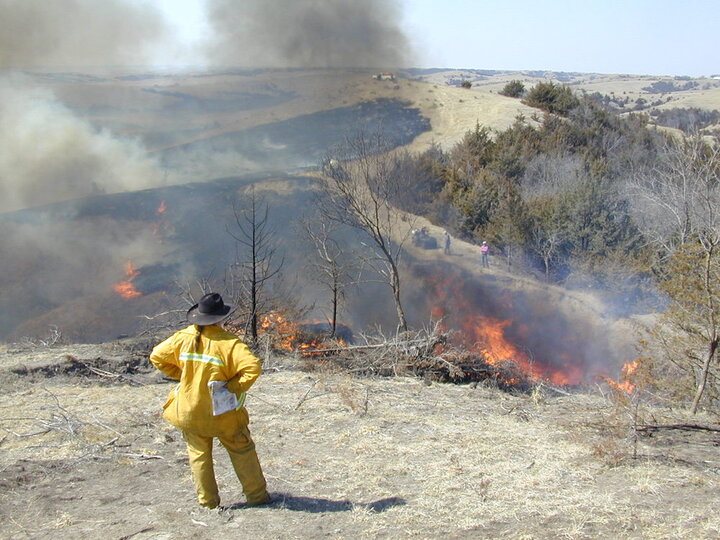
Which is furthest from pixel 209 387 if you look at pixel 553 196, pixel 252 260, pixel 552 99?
pixel 552 99

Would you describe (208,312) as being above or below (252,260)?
above

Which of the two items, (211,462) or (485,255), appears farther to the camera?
(485,255)

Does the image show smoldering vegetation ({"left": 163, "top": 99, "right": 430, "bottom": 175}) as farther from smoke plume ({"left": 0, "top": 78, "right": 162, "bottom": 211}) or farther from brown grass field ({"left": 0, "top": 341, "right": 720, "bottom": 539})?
brown grass field ({"left": 0, "top": 341, "right": 720, "bottom": 539})

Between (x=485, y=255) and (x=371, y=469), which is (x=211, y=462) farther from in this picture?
(x=485, y=255)

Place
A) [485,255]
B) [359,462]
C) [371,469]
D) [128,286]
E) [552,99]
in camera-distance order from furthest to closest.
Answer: [552,99] < [485,255] < [128,286] < [359,462] < [371,469]

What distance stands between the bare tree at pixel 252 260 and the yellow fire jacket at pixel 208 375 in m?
6.96

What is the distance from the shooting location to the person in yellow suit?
375cm

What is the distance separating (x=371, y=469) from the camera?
4.96 meters

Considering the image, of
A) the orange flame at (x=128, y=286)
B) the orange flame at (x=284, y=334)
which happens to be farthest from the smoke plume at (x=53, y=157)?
the orange flame at (x=284, y=334)

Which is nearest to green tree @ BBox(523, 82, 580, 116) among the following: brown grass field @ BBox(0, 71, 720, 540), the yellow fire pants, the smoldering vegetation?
the smoldering vegetation

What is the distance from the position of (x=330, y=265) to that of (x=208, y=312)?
13009mm

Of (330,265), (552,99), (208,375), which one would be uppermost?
(552,99)

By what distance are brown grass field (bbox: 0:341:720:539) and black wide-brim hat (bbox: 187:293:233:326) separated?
1.29 m

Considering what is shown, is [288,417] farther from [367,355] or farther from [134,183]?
[134,183]
